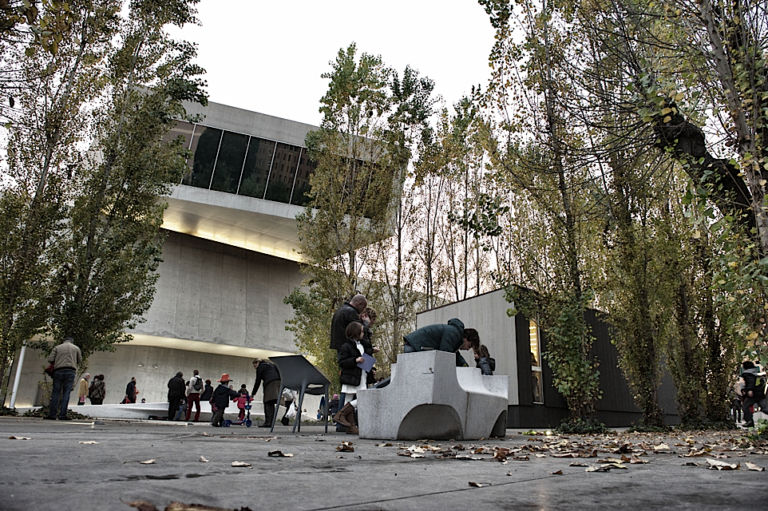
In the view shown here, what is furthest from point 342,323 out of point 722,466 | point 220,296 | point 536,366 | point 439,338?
point 220,296

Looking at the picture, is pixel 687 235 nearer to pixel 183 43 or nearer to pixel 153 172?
pixel 153 172

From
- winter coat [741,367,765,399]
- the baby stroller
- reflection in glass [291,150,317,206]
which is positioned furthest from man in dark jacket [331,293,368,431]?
reflection in glass [291,150,317,206]

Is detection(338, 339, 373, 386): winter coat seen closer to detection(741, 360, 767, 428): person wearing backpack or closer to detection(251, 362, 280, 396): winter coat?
detection(251, 362, 280, 396): winter coat

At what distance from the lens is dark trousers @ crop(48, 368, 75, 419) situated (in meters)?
10.7

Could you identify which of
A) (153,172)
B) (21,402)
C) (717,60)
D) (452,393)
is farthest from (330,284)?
(21,402)

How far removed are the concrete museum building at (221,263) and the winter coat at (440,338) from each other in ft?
71.9

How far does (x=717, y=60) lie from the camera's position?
554 centimetres

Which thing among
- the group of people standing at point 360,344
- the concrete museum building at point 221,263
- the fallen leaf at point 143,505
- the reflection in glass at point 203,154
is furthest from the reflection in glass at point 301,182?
the fallen leaf at point 143,505

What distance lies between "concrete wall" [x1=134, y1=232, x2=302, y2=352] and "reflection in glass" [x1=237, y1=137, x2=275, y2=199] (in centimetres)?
749

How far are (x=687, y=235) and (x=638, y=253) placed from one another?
1950mm

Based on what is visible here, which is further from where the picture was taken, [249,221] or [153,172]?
[249,221]

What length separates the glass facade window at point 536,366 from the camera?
1476cm

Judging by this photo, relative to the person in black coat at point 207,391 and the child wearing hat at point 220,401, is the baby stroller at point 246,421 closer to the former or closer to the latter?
the child wearing hat at point 220,401

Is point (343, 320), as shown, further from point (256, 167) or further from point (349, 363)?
point (256, 167)
